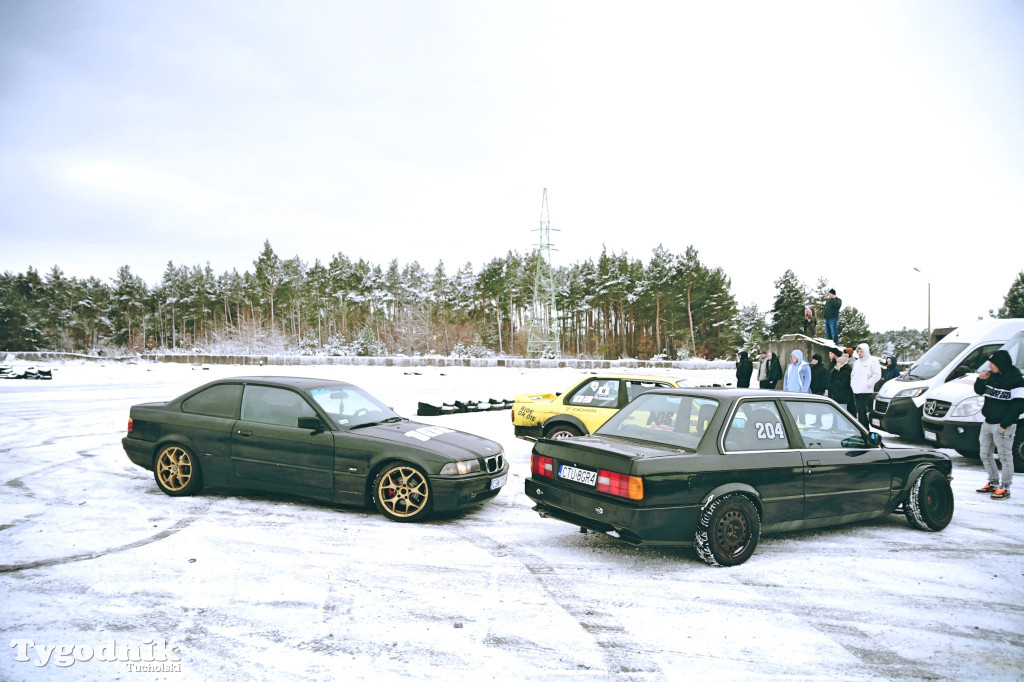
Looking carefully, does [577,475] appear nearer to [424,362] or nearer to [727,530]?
[727,530]

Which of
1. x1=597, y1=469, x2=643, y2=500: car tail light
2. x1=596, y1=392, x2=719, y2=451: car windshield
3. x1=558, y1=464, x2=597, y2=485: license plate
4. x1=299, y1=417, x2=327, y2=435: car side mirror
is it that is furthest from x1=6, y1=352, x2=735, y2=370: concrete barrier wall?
x1=597, y1=469, x2=643, y2=500: car tail light

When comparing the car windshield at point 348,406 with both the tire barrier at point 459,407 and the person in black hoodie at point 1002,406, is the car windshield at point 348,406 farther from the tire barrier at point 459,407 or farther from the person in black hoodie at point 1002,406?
the tire barrier at point 459,407

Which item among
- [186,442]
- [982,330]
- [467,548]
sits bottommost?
[467,548]

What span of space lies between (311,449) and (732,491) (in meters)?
4.08

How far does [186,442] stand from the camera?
634cm

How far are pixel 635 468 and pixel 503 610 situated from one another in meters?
1.38

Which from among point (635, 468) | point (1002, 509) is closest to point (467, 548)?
point (635, 468)

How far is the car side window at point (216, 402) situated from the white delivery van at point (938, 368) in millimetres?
11153

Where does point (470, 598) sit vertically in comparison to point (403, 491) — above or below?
below

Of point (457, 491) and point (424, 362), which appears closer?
point (457, 491)

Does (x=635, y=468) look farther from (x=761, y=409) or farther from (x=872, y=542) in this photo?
(x=872, y=542)

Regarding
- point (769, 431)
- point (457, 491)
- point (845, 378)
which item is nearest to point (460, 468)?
point (457, 491)

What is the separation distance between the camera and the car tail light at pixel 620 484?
13.6 feet

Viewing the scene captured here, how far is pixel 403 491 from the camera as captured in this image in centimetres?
561
